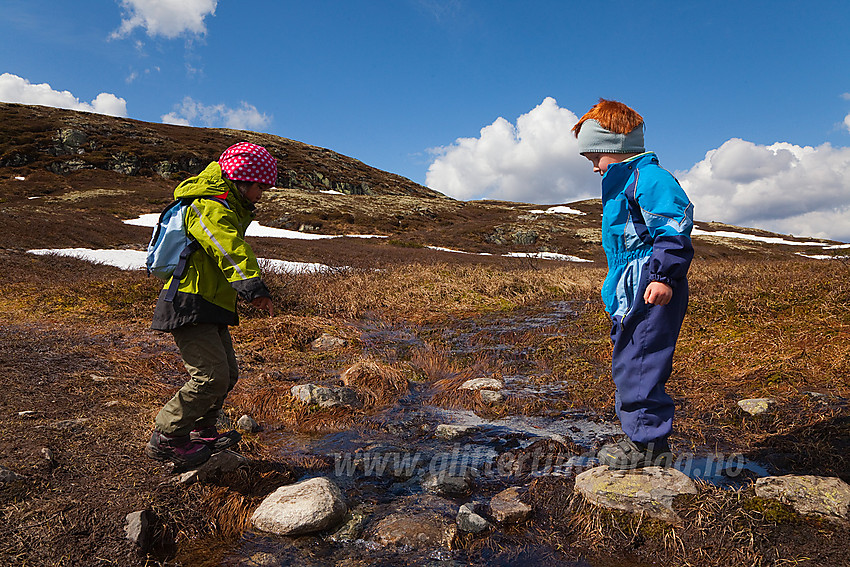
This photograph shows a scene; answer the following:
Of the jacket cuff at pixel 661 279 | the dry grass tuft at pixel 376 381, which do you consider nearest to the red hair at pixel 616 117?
the jacket cuff at pixel 661 279

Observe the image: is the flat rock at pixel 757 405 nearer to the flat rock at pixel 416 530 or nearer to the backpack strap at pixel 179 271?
the flat rock at pixel 416 530

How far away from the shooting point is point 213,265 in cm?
303

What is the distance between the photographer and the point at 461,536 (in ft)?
8.48

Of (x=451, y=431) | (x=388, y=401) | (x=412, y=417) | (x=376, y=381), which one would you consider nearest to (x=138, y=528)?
(x=451, y=431)

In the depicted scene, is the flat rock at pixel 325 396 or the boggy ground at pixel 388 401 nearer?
the boggy ground at pixel 388 401

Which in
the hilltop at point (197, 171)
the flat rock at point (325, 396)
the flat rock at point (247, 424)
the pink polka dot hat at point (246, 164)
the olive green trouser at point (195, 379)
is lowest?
the flat rock at point (247, 424)

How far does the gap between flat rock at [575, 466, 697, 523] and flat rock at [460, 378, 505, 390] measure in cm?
217

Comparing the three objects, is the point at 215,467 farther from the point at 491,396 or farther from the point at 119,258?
the point at 119,258

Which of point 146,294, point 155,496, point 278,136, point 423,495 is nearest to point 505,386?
point 423,495

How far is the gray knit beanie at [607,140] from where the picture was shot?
304cm

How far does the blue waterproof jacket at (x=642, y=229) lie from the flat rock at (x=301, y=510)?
2113mm

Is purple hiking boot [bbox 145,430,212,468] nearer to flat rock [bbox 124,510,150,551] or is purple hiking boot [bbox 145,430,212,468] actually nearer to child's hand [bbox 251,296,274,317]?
flat rock [bbox 124,510,150,551]

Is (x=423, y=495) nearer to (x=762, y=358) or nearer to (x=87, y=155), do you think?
(x=762, y=358)

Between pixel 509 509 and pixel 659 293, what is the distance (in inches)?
59.7
